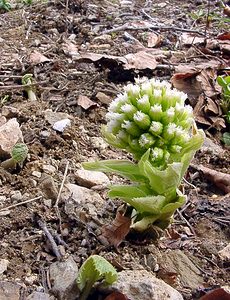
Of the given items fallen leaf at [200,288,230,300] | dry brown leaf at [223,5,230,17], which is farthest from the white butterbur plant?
dry brown leaf at [223,5,230,17]

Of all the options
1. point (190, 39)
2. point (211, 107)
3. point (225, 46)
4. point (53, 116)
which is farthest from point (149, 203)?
point (190, 39)

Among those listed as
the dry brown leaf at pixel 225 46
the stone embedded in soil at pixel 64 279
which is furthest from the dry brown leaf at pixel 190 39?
the stone embedded in soil at pixel 64 279

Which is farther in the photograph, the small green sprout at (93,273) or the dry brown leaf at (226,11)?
the dry brown leaf at (226,11)

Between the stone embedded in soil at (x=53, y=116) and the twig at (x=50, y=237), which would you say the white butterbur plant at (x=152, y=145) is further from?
the stone embedded in soil at (x=53, y=116)

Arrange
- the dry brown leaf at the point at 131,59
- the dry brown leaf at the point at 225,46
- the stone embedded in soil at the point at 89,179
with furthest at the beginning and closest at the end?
the dry brown leaf at the point at 225,46 → the dry brown leaf at the point at 131,59 → the stone embedded in soil at the point at 89,179

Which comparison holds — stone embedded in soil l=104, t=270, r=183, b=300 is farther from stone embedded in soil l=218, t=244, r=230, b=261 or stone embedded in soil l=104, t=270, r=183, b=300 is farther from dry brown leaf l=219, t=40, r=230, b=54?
dry brown leaf l=219, t=40, r=230, b=54

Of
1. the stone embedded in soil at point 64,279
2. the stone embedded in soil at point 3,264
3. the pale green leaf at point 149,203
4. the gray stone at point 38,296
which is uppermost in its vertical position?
the pale green leaf at point 149,203

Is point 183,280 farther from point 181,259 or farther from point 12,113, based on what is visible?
point 12,113

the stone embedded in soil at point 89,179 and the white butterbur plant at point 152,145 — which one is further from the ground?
the white butterbur plant at point 152,145

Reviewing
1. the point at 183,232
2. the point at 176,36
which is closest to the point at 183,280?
the point at 183,232
